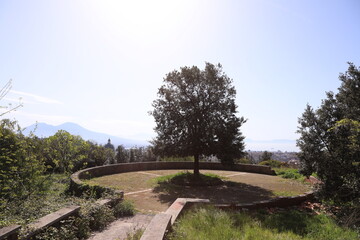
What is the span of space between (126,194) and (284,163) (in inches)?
658

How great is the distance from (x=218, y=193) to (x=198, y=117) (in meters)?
4.60

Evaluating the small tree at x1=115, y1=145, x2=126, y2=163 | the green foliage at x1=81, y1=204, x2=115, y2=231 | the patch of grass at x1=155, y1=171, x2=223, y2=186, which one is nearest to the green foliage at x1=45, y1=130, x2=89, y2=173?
the green foliage at x1=81, y1=204, x2=115, y2=231

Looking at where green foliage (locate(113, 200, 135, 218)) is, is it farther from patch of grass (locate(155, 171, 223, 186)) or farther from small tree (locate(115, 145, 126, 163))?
small tree (locate(115, 145, 126, 163))

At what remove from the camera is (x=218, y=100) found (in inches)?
568

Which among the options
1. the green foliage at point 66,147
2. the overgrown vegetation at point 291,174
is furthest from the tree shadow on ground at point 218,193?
the overgrown vegetation at point 291,174

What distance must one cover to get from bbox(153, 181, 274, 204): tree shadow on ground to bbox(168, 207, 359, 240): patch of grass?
319 centimetres

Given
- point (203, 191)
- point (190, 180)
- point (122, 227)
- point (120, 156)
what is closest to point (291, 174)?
point (190, 180)

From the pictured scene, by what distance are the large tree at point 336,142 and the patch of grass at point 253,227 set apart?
1695mm

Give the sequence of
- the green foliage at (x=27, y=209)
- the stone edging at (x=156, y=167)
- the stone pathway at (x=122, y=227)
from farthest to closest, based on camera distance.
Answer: the stone edging at (x=156, y=167)
the stone pathway at (x=122, y=227)
the green foliage at (x=27, y=209)

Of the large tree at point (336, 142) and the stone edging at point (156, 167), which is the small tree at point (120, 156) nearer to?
the stone edging at point (156, 167)

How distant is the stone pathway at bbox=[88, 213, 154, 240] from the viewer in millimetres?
5285

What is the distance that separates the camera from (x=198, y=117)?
1405 centimetres

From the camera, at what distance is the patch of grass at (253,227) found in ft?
14.0

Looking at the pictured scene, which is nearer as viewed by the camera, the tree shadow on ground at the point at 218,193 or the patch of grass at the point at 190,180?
the tree shadow on ground at the point at 218,193
